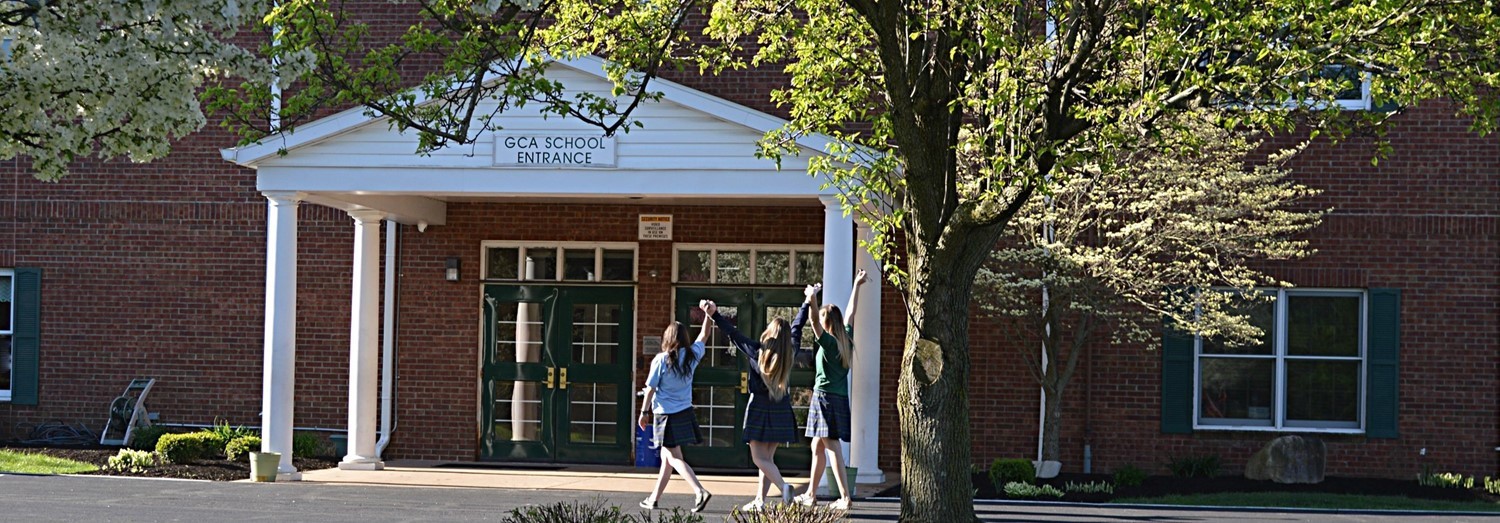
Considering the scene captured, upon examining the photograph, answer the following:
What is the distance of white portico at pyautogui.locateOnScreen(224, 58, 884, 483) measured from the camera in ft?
45.1

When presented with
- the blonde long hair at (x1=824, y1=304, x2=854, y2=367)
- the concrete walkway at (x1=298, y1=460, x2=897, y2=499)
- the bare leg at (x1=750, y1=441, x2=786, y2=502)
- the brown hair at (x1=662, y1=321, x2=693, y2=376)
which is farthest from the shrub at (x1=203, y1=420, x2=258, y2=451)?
the blonde long hair at (x1=824, y1=304, x2=854, y2=367)

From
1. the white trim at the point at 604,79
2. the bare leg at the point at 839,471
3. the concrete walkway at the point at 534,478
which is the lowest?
the concrete walkway at the point at 534,478

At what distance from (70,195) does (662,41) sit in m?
9.79

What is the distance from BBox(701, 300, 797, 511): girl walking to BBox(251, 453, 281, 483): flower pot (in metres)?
4.92

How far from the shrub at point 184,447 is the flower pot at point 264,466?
4.38ft

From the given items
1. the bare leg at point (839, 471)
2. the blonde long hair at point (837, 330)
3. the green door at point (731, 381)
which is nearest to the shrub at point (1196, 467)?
the green door at point (731, 381)

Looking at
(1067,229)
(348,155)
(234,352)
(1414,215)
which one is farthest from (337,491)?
(1414,215)

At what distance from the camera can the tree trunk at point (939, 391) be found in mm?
8977

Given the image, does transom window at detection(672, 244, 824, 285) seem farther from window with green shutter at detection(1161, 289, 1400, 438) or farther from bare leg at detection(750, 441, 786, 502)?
bare leg at detection(750, 441, 786, 502)

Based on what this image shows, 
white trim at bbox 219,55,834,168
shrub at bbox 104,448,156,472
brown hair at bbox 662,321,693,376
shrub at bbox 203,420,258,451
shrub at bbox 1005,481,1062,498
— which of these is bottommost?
shrub at bbox 104,448,156,472

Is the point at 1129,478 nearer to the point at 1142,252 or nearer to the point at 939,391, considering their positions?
the point at 1142,252

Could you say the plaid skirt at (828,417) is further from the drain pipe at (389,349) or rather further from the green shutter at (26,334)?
the green shutter at (26,334)

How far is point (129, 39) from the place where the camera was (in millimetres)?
6621

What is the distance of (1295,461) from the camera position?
1480 centimetres
